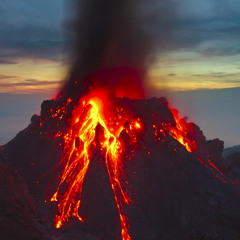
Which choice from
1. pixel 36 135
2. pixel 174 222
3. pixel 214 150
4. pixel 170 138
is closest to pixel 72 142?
pixel 36 135

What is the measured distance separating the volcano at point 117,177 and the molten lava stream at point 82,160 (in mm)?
112

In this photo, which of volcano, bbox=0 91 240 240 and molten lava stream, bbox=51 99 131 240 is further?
molten lava stream, bbox=51 99 131 240

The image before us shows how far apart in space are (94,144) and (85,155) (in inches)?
67.7

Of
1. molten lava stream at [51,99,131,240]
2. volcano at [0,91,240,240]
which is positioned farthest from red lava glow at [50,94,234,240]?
volcano at [0,91,240,240]

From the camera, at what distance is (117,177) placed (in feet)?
139

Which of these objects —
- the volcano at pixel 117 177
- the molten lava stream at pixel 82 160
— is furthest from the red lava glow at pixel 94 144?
the volcano at pixel 117 177

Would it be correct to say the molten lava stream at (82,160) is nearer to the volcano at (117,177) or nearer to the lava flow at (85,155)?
the lava flow at (85,155)

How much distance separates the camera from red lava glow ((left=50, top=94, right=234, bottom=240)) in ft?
134

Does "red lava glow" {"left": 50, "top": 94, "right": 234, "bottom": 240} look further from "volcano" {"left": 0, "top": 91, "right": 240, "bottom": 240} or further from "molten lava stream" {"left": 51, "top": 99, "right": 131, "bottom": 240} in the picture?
"volcano" {"left": 0, "top": 91, "right": 240, "bottom": 240}

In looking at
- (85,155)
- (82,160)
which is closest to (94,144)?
(85,155)

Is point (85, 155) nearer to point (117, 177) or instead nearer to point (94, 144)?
point (94, 144)

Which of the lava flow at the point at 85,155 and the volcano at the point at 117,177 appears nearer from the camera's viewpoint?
the volcano at the point at 117,177

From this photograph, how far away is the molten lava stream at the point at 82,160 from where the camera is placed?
131ft

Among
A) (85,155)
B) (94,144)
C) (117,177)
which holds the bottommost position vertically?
(117,177)
